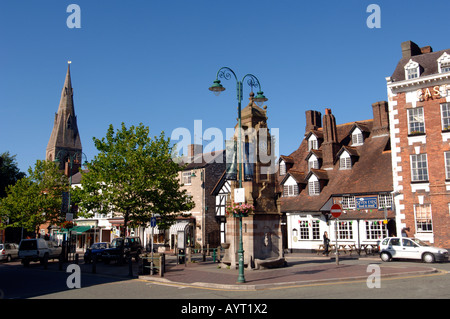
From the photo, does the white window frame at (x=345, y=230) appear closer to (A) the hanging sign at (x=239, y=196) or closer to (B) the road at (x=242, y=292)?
(B) the road at (x=242, y=292)

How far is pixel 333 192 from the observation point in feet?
113

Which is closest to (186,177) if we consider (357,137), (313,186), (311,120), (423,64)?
(313,186)

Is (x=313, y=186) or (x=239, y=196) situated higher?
(x=313, y=186)

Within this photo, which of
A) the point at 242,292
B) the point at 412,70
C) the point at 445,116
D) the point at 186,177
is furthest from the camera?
the point at 186,177

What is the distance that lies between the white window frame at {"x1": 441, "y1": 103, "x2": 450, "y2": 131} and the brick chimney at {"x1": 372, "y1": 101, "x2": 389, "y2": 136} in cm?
660

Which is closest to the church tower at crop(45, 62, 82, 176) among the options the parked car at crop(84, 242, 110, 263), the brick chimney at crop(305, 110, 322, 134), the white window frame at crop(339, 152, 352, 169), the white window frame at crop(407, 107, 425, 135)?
the parked car at crop(84, 242, 110, 263)

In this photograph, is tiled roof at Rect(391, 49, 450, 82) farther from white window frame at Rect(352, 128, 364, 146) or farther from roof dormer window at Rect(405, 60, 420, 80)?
white window frame at Rect(352, 128, 364, 146)

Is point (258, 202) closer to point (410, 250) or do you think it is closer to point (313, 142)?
point (410, 250)

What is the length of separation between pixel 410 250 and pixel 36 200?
112 ft

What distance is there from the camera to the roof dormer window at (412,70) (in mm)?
30188

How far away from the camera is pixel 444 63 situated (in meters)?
28.8

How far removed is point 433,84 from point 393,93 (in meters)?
2.85

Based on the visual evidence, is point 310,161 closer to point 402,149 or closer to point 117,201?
point 402,149
